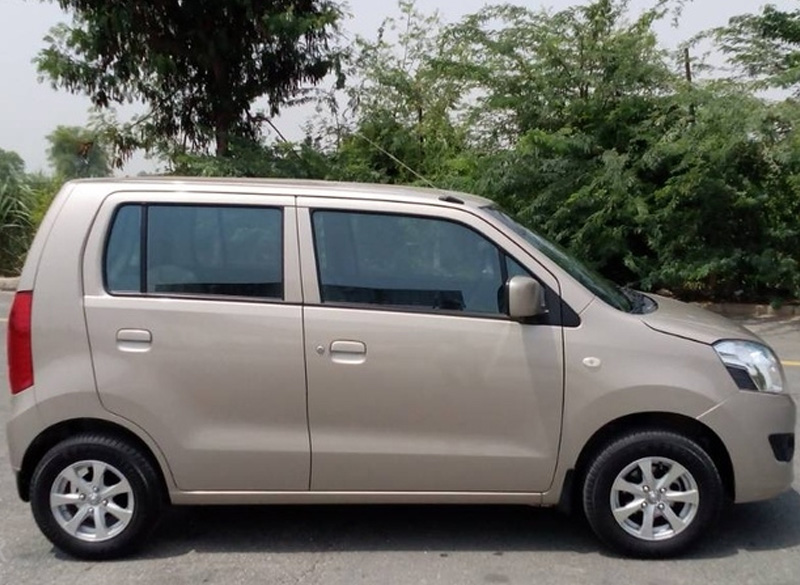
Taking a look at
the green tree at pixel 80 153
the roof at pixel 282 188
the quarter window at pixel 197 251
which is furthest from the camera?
the green tree at pixel 80 153

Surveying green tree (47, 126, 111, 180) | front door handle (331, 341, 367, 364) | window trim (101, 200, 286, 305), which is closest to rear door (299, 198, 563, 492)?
front door handle (331, 341, 367, 364)

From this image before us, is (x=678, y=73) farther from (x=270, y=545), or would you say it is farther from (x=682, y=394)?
(x=270, y=545)

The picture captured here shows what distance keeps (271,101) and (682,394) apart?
11.5 metres

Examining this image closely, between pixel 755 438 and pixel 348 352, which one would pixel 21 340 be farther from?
pixel 755 438

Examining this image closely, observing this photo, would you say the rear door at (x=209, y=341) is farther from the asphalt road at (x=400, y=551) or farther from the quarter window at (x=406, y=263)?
the asphalt road at (x=400, y=551)

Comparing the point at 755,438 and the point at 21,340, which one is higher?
the point at 21,340

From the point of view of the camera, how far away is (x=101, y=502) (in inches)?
164

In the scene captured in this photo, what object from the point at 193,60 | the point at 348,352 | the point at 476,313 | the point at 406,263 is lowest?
the point at 348,352

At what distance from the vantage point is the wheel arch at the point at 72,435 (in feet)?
13.6

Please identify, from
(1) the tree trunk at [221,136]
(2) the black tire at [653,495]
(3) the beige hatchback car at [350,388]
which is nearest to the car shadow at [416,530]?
(2) the black tire at [653,495]

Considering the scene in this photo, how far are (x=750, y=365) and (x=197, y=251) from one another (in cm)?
263

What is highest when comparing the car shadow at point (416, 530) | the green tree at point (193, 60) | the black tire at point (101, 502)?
the green tree at point (193, 60)

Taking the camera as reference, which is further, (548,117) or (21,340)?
(548,117)

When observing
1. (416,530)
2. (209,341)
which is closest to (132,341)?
(209,341)
